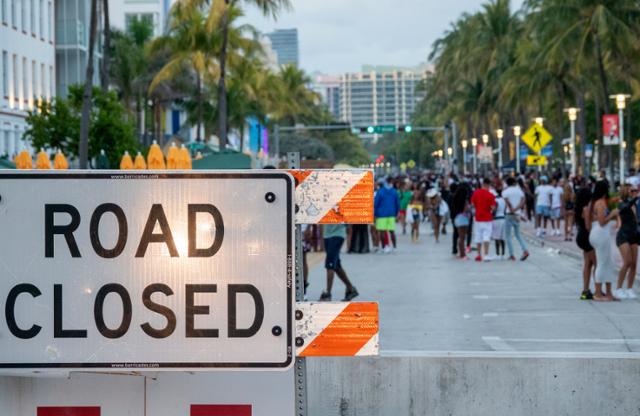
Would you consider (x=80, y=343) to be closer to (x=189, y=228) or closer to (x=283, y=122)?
(x=189, y=228)

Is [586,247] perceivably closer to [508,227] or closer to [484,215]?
[484,215]

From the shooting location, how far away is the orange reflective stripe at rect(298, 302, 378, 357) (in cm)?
561

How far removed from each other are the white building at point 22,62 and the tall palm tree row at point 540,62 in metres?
22.0

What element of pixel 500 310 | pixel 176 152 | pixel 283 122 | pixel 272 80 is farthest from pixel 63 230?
pixel 283 122

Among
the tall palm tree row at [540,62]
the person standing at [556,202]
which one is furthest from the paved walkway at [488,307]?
the tall palm tree row at [540,62]

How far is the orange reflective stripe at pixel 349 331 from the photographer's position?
561 cm

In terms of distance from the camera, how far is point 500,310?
60.0 ft

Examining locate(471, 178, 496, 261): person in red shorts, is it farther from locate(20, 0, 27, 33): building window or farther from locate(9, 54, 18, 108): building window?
locate(20, 0, 27, 33): building window

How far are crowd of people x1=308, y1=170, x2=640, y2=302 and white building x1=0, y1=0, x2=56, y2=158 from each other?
1612 centimetres

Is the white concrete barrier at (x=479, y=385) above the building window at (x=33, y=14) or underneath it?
underneath

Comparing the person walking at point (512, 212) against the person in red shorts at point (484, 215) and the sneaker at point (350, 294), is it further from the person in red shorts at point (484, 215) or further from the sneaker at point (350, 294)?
the sneaker at point (350, 294)

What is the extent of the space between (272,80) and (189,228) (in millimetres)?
88448

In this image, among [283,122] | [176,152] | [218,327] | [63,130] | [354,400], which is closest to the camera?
[218,327]

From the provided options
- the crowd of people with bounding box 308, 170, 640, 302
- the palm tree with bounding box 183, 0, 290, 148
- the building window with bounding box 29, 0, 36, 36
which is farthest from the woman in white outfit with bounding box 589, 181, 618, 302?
the building window with bounding box 29, 0, 36, 36
